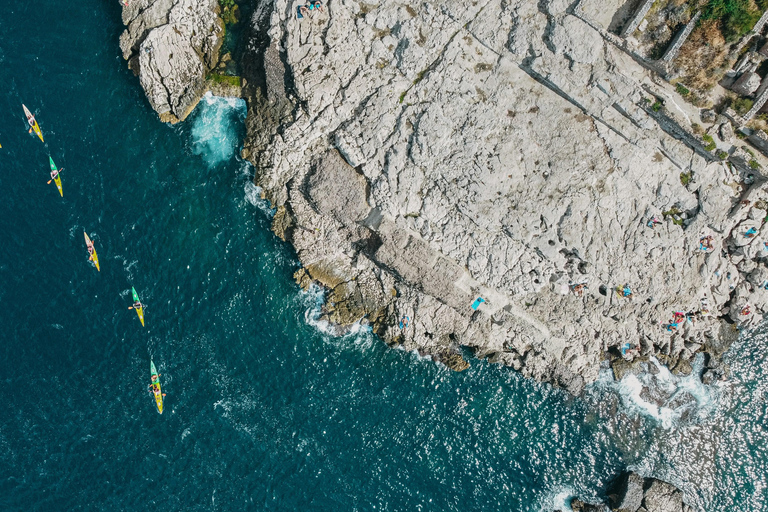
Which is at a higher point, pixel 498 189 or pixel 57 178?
pixel 498 189

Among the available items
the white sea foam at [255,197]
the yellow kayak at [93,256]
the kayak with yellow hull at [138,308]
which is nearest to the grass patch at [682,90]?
the white sea foam at [255,197]

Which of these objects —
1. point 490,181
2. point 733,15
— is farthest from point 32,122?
point 733,15

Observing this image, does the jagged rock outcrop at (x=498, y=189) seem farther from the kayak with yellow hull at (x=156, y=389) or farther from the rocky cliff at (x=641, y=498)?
the kayak with yellow hull at (x=156, y=389)

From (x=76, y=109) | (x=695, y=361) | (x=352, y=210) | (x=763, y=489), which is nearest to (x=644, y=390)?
(x=695, y=361)

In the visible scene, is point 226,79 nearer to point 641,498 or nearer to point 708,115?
point 708,115

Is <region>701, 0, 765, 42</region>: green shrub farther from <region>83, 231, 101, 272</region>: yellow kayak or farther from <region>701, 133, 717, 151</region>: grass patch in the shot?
<region>83, 231, 101, 272</region>: yellow kayak

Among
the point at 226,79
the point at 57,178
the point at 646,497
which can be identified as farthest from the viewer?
the point at 57,178
